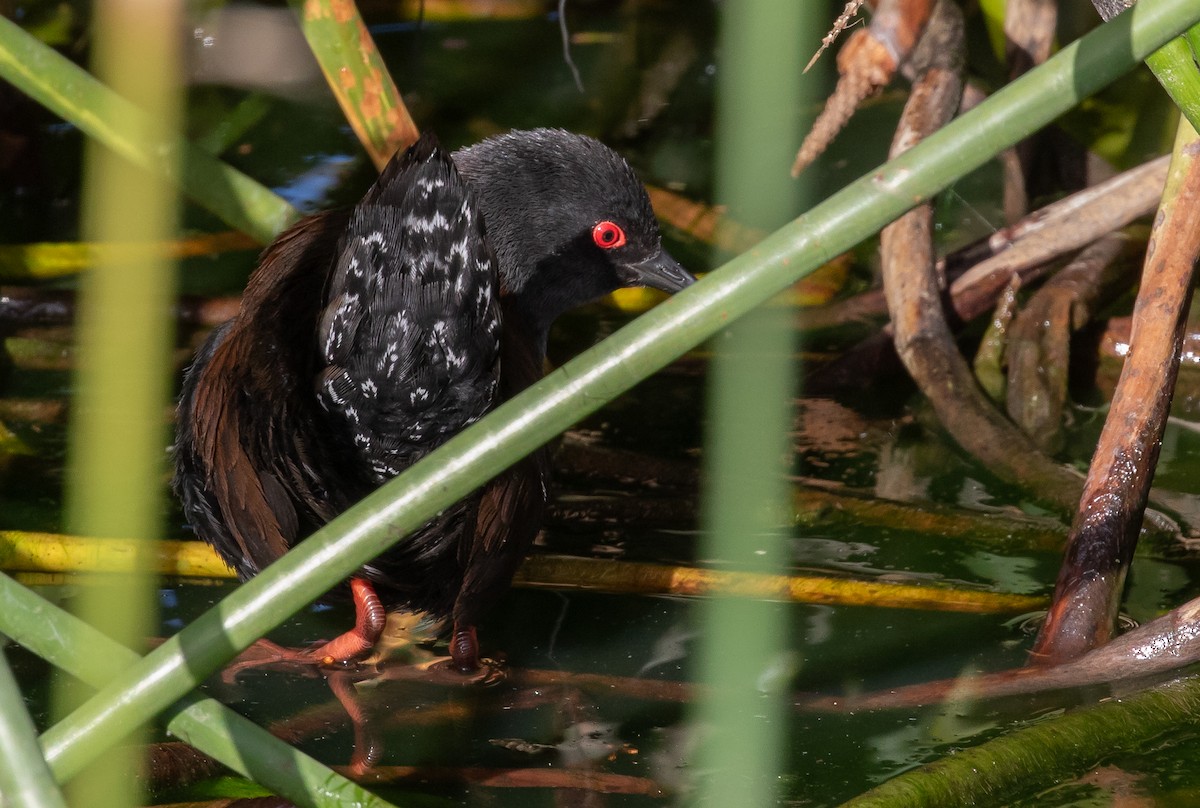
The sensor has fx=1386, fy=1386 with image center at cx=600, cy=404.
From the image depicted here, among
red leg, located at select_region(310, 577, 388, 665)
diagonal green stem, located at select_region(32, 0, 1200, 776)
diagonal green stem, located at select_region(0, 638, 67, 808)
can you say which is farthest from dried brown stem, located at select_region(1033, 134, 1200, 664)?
diagonal green stem, located at select_region(0, 638, 67, 808)

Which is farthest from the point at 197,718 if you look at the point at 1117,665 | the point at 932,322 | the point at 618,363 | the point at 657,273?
the point at 932,322

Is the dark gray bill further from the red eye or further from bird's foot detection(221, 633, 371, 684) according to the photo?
bird's foot detection(221, 633, 371, 684)

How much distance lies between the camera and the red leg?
2.78 m

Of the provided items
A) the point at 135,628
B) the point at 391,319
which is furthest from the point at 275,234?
the point at 135,628

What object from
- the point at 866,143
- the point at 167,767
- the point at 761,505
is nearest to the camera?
the point at 761,505

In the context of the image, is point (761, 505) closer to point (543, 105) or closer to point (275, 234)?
point (275, 234)

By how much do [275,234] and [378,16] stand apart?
3352mm

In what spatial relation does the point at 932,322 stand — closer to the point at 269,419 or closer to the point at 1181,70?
the point at 269,419

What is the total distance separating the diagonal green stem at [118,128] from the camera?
2.55 metres

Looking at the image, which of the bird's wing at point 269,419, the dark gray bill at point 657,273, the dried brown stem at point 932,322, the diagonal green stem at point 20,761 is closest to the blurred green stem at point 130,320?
the diagonal green stem at point 20,761

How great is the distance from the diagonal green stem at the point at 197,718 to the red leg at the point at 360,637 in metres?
0.99

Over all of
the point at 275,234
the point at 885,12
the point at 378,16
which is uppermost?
the point at 378,16

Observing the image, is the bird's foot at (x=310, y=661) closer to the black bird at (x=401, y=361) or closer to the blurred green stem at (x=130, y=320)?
the black bird at (x=401, y=361)

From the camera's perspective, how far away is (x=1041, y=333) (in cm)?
386
